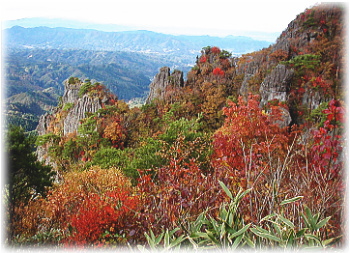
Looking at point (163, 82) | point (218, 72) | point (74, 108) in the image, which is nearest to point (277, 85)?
point (218, 72)

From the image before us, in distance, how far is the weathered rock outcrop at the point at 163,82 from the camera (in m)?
22.8

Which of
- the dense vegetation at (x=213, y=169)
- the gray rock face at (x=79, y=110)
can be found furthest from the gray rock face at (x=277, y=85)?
the gray rock face at (x=79, y=110)

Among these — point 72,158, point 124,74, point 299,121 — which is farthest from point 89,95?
point 124,74

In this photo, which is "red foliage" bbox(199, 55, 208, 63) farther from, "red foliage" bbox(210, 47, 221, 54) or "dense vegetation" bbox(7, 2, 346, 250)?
"red foliage" bbox(210, 47, 221, 54)

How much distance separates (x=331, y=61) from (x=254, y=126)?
9890 mm

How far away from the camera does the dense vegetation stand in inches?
89.7

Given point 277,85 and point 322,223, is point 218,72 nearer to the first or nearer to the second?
point 277,85

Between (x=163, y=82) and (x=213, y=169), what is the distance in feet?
59.6

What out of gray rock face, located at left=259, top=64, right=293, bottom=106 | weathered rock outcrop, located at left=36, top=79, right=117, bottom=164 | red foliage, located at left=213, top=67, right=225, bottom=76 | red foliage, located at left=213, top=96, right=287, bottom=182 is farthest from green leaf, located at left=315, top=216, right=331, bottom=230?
weathered rock outcrop, located at left=36, top=79, right=117, bottom=164

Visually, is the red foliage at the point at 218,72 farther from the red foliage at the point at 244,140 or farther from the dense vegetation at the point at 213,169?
the red foliage at the point at 244,140

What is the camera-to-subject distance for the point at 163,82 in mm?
23391

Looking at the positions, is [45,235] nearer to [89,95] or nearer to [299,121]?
[299,121]

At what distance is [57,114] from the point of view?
26.4 meters

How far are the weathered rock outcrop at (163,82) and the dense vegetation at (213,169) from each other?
2.24 feet
